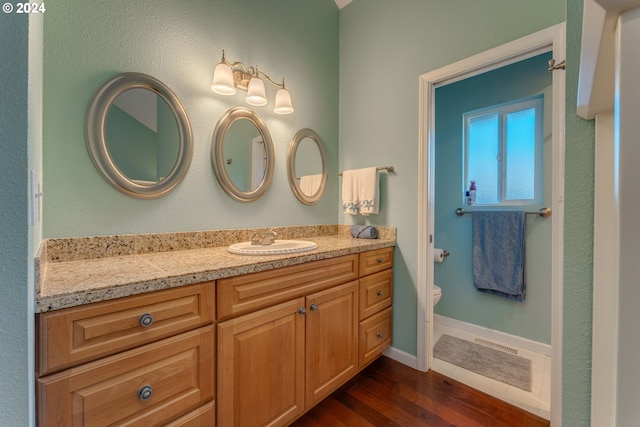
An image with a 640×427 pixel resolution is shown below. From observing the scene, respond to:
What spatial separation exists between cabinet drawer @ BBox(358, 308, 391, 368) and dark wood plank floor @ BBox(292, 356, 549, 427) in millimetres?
158

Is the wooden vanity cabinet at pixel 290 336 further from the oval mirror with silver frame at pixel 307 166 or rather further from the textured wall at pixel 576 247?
the textured wall at pixel 576 247

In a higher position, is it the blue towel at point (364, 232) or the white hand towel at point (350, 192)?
the white hand towel at point (350, 192)

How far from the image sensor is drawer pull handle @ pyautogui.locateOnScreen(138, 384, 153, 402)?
884mm

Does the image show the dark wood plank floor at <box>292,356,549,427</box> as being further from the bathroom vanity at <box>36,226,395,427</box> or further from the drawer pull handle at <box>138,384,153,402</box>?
the drawer pull handle at <box>138,384,153,402</box>

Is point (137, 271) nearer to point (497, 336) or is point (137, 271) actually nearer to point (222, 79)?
point (222, 79)

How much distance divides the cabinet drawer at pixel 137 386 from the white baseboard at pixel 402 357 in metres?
1.41

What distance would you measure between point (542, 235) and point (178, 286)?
8.16 ft

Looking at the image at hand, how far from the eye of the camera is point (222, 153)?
5.52 feet

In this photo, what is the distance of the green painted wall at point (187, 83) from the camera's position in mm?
1194

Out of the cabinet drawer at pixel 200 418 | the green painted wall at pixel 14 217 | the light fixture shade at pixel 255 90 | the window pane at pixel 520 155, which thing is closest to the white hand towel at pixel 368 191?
the light fixture shade at pixel 255 90

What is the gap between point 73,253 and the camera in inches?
47.6

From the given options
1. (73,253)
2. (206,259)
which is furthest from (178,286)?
(73,253)

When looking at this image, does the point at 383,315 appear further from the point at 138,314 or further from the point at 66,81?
the point at 66,81

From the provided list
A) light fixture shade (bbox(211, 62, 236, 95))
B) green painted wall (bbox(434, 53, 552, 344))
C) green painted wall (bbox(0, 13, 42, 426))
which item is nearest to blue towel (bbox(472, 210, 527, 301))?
green painted wall (bbox(434, 53, 552, 344))
